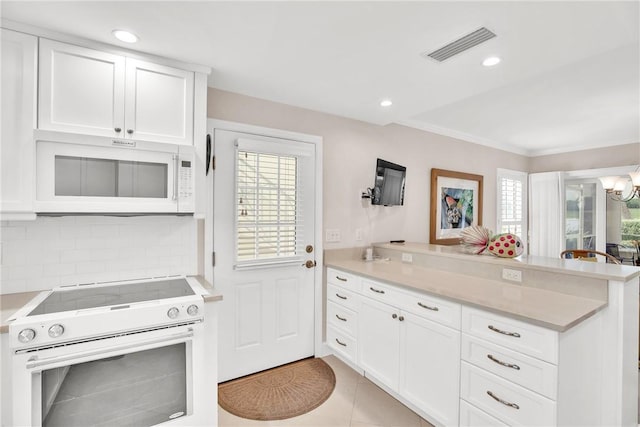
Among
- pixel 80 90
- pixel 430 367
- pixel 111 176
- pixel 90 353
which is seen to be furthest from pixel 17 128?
pixel 430 367

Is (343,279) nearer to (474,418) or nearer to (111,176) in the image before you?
(474,418)

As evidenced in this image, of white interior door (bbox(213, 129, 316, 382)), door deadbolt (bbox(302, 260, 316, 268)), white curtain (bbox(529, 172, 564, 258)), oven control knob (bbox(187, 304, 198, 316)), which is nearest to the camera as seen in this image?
oven control knob (bbox(187, 304, 198, 316))

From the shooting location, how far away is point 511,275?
6.89 ft

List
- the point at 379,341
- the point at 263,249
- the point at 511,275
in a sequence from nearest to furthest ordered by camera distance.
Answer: the point at 511,275 < the point at 379,341 < the point at 263,249

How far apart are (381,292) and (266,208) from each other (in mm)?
1163

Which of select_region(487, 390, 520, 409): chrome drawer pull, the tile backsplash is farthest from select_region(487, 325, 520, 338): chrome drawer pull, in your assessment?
the tile backsplash

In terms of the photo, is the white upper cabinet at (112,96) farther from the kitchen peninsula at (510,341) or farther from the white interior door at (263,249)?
the kitchen peninsula at (510,341)

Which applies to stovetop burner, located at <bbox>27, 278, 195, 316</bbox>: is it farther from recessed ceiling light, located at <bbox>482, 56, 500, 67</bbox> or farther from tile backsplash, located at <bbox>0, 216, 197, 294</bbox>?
recessed ceiling light, located at <bbox>482, 56, 500, 67</bbox>

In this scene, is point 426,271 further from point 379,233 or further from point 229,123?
point 229,123

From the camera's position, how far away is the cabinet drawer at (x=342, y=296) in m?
2.60

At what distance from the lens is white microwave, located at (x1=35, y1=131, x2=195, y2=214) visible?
1633mm

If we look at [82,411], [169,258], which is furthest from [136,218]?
[82,411]

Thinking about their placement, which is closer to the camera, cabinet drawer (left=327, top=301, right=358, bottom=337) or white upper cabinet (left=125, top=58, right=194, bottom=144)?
white upper cabinet (left=125, top=58, right=194, bottom=144)

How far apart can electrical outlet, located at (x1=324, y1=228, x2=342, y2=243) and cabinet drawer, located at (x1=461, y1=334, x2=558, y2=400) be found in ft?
4.99
